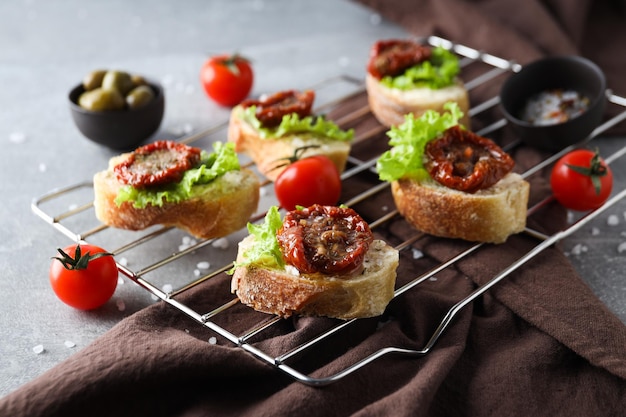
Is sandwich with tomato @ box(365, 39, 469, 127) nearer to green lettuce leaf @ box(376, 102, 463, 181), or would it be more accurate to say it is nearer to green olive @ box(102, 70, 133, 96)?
green lettuce leaf @ box(376, 102, 463, 181)

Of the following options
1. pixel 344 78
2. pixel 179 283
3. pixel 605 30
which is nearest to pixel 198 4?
pixel 344 78

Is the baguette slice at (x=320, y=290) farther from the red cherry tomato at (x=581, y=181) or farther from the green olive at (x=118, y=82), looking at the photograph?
the green olive at (x=118, y=82)

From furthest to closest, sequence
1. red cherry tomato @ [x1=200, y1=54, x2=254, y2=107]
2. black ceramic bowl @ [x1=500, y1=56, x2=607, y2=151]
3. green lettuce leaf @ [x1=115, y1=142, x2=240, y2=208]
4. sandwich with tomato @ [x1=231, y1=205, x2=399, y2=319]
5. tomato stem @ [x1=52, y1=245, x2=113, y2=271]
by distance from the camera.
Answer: red cherry tomato @ [x1=200, y1=54, x2=254, y2=107] → black ceramic bowl @ [x1=500, y1=56, x2=607, y2=151] → green lettuce leaf @ [x1=115, y1=142, x2=240, y2=208] → tomato stem @ [x1=52, y1=245, x2=113, y2=271] → sandwich with tomato @ [x1=231, y1=205, x2=399, y2=319]

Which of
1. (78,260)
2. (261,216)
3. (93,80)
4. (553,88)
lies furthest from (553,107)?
(78,260)

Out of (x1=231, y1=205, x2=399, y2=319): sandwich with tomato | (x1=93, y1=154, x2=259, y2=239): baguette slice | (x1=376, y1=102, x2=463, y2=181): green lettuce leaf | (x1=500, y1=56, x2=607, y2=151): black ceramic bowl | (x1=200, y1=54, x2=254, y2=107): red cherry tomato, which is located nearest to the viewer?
(x1=231, y1=205, x2=399, y2=319): sandwich with tomato

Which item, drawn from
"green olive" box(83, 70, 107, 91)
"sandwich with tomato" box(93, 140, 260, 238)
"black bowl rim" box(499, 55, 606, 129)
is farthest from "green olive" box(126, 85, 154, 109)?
"black bowl rim" box(499, 55, 606, 129)

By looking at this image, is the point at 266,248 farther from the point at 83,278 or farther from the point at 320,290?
the point at 83,278

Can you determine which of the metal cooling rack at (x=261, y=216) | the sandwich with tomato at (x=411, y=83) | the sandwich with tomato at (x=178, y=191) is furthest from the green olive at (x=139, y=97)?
the sandwich with tomato at (x=411, y=83)
